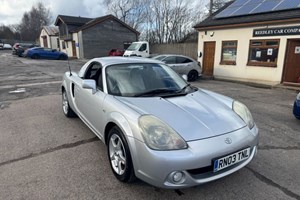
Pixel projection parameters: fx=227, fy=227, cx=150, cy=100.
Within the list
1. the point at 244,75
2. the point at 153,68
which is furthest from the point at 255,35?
the point at 153,68

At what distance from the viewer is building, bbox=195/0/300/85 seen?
33.4 ft

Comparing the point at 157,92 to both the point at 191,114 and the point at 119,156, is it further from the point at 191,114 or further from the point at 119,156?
the point at 119,156

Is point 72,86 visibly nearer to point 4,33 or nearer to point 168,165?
point 168,165

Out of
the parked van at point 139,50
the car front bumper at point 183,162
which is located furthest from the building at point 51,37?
the car front bumper at point 183,162

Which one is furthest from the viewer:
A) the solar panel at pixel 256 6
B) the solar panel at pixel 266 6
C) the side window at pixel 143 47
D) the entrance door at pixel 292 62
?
the side window at pixel 143 47

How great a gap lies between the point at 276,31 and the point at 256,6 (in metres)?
2.49

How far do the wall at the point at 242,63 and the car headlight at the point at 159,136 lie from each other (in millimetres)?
10092

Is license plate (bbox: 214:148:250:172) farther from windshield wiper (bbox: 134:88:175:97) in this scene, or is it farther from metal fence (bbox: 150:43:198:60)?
metal fence (bbox: 150:43:198:60)

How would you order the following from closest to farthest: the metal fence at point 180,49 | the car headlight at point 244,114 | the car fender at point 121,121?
the car fender at point 121,121 < the car headlight at point 244,114 < the metal fence at point 180,49

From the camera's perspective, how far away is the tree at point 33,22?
245 ft

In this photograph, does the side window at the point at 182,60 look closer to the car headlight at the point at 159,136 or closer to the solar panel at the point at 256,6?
the solar panel at the point at 256,6

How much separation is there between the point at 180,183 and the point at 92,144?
1.99 metres

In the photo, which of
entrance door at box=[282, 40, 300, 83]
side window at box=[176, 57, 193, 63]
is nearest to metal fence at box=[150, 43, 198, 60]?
side window at box=[176, 57, 193, 63]

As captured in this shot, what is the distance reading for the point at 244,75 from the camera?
1212 cm
